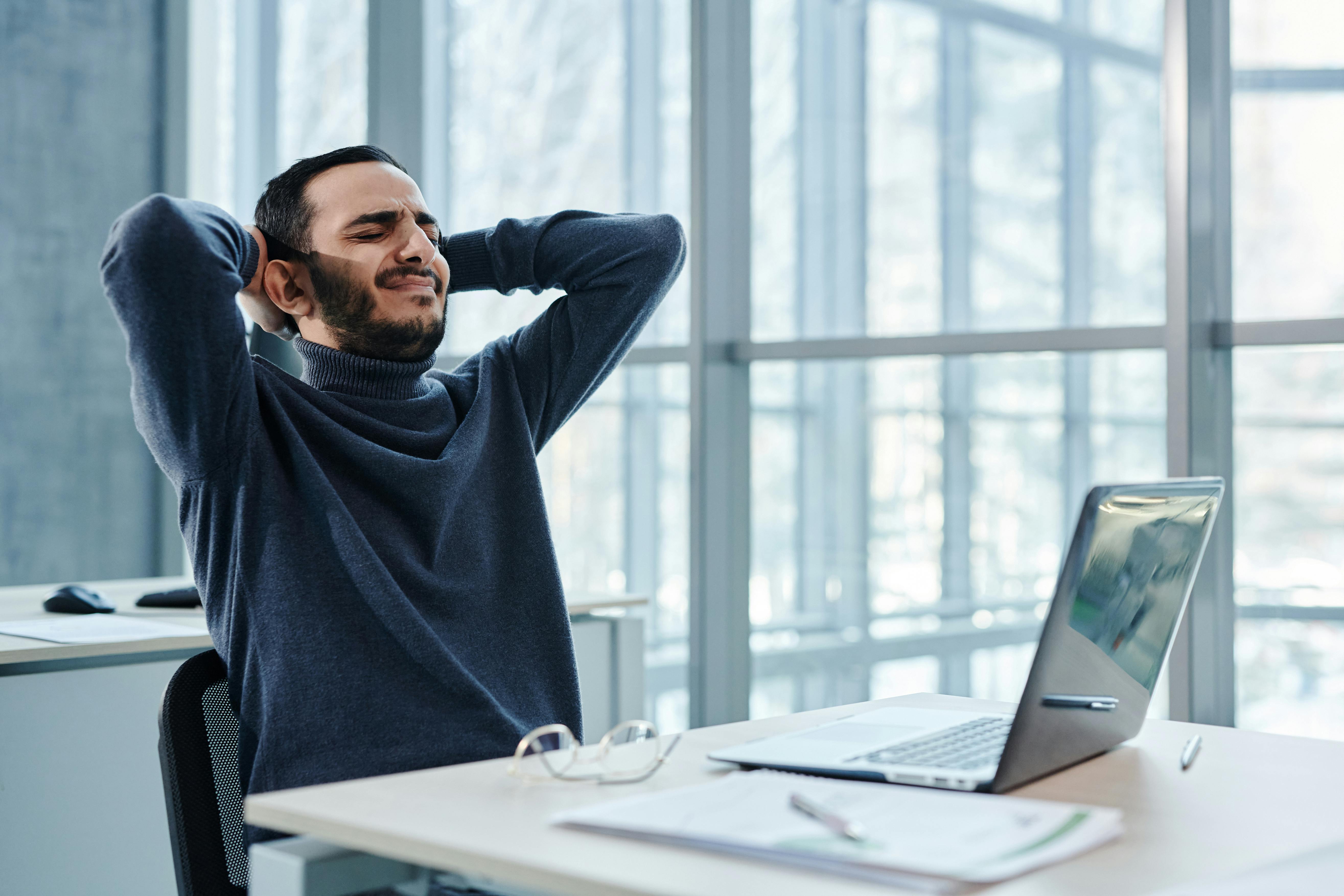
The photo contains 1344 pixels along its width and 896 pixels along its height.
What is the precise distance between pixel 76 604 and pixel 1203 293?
7.19 ft

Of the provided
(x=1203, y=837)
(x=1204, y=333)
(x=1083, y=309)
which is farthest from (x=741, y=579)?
(x=1203, y=837)

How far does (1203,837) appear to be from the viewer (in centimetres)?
83

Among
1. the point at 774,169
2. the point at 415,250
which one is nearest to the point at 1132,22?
the point at 774,169

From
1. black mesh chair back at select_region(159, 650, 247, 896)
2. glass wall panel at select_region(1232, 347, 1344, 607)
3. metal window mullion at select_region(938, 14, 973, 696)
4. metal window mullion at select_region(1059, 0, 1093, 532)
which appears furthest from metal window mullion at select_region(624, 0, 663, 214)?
black mesh chair back at select_region(159, 650, 247, 896)

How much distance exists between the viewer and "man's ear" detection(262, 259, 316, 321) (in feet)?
4.87

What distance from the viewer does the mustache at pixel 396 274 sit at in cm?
145

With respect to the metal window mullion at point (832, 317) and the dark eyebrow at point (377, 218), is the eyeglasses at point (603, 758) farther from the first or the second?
the metal window mullion at point (832, 317)

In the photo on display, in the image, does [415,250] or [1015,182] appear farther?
[1015,182]

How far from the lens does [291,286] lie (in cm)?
150

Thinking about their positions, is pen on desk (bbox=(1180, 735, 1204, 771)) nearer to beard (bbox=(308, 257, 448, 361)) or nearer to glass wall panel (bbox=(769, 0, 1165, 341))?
beard (bbox=(308, 257, 448, 361))

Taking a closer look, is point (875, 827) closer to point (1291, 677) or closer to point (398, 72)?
point (1291, 677)

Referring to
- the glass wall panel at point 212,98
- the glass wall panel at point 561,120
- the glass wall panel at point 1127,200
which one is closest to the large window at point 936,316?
the glass wall panel at point 1127,200

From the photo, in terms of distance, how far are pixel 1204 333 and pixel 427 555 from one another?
1.70 meters

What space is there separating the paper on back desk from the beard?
0.74m
